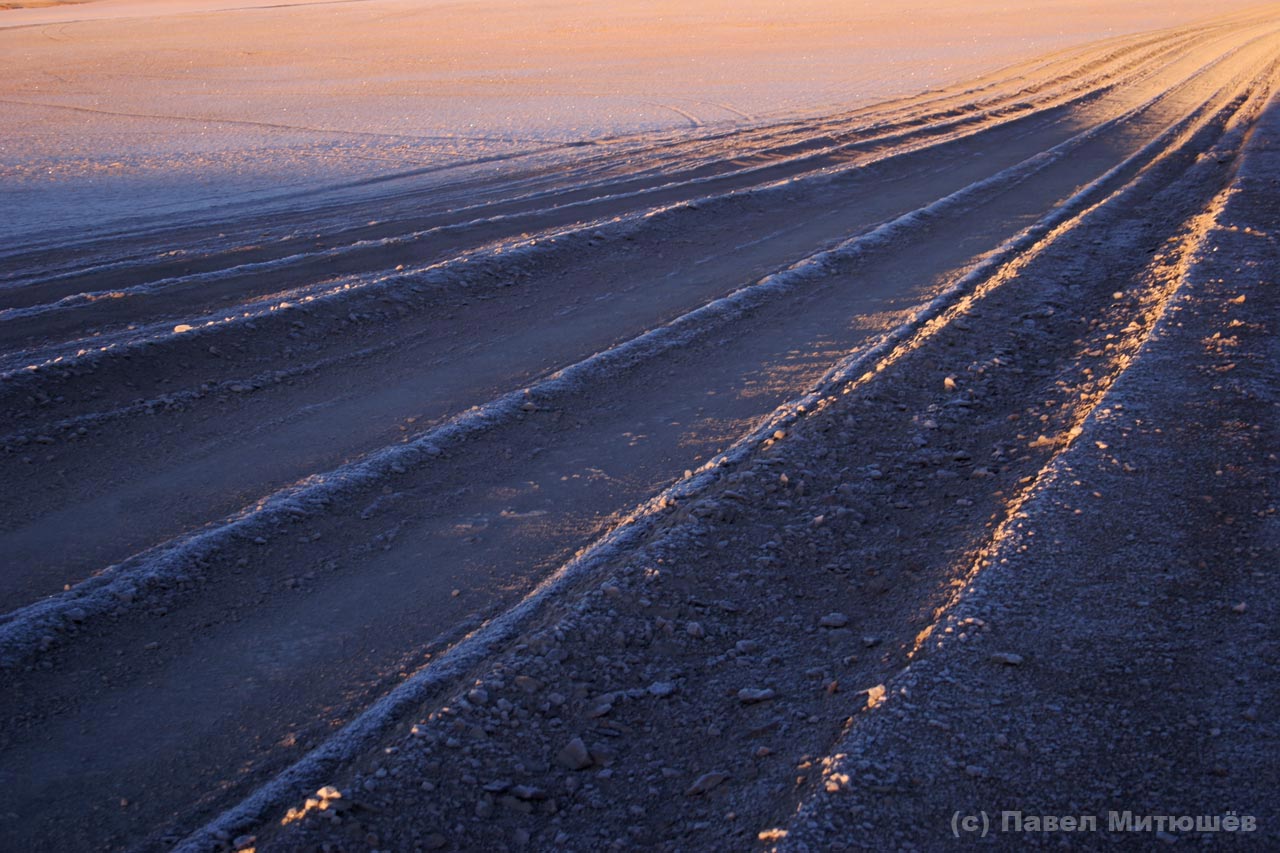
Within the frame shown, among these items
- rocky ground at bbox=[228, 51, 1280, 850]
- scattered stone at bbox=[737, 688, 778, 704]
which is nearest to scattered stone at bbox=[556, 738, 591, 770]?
rocky ground at bbox=[228, 51, 1280, 850]

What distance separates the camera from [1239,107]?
19.6 meters

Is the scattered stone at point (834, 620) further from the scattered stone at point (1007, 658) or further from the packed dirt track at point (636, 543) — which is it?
the scattered stone at point (1007, 658)

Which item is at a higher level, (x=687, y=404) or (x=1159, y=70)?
(x=1159, y=70)

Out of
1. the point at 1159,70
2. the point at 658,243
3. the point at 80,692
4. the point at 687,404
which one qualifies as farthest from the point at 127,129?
the point at 1159,70

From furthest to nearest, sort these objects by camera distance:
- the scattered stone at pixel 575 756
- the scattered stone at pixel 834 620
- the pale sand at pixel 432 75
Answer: the pale sand at pixel 432 75, the scattered stone at pixel 834 620, the scattered stone at pixel 575 756

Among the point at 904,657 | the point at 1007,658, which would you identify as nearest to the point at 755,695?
the point at 904,657

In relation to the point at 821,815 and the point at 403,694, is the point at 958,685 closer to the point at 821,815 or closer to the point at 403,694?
the point at 821,815

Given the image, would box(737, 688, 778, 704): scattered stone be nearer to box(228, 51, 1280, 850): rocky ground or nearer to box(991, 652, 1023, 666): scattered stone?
box(228, 51, 1280, 850): rocky ground

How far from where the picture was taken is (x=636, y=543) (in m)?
5.07

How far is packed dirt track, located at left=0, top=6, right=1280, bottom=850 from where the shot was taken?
3500mm

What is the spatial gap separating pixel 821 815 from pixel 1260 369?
5246 millimetres

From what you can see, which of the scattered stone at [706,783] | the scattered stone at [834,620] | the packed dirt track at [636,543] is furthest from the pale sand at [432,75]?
the scattered stone at [706,783]

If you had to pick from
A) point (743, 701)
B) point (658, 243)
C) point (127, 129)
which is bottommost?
point (743, 701)

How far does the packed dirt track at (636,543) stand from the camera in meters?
3.50
